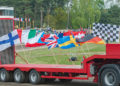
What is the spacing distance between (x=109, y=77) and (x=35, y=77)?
12.9 feet

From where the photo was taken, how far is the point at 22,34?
60.6 ft

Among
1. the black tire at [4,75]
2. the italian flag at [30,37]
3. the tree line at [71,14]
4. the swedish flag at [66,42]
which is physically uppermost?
the tree line at [71,14]

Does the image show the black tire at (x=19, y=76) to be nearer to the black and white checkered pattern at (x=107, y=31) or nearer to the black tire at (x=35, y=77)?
the black tire at (x=35, y=77)

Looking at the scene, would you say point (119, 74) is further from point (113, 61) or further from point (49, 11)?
point (49, 11)

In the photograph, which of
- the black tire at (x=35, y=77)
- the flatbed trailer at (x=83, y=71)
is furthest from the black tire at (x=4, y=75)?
the black tire at (x=35, y=77)

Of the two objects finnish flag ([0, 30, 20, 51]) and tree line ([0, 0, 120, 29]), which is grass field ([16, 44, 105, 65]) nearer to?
finnish flag ([0, 30, 20, 51])

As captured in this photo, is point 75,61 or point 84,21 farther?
point 84,21

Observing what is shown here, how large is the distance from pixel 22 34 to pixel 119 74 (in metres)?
8.65

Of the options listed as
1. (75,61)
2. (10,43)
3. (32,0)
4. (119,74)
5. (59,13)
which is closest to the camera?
(119,74)

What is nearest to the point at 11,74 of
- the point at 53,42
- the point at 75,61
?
the point at 53,42

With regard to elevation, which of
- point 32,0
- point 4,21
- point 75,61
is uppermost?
point 32,0

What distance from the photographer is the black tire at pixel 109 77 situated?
36.4 ft

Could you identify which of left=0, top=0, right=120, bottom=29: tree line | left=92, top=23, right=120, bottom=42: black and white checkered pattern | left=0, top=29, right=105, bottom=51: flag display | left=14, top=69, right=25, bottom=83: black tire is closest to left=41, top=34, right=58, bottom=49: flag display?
left=0, top=29, right=105, bottom=51: flag display

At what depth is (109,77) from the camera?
11438mm
